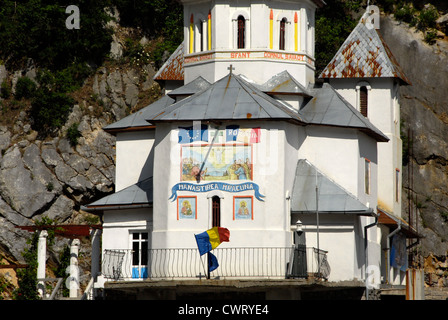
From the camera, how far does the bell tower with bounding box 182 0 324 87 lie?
47.6 metres

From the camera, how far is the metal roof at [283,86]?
153 feet

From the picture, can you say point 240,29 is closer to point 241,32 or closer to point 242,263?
point 241,32

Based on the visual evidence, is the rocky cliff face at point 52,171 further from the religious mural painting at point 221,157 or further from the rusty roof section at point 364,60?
the religious mural painting at point 221,157

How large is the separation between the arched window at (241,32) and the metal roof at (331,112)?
138 inches

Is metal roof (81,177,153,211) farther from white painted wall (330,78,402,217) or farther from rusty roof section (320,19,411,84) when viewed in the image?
rusty roof section (320,19,411,84)

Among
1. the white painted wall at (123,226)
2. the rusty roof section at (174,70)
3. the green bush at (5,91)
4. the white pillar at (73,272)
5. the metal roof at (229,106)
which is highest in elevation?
the green bush at (5,91)

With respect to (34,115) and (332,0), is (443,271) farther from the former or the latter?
(34,115)

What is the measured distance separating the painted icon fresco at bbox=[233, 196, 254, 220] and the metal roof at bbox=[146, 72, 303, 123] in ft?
9.75

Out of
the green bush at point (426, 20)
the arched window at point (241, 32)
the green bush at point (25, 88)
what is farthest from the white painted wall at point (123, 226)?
the green bush at point (426, 20)

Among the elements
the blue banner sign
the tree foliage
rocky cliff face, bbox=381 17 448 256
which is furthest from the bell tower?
the tree foliage

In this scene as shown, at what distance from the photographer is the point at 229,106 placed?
1702 inches

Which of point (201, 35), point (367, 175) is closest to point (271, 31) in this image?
point (201, 35)

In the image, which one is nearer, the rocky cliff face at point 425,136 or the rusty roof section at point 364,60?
the rusty roof section at point 364,60
